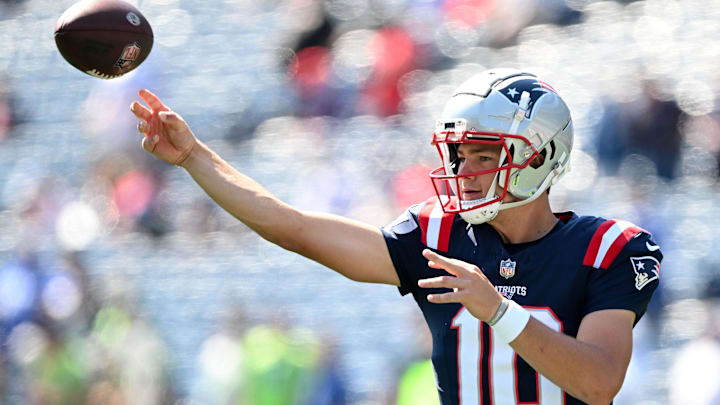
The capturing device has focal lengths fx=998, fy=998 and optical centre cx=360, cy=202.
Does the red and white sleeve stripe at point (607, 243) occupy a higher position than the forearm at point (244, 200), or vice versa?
the red and white sleeve stripe at point (607, 243)

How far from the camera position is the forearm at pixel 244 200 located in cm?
277

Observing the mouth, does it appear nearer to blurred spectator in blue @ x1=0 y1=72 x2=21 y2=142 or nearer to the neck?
the neck

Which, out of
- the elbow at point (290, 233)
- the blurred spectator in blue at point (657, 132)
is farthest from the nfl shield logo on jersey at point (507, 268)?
the blurred spectator in blue at point (657, 132)

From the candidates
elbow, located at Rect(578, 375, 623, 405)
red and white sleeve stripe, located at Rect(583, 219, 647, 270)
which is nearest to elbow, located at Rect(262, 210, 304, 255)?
red and white sleeve stripe, located at Rect(583, 219, 647, 270)

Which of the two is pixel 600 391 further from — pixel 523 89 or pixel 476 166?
pixel 523 89

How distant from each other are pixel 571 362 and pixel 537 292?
1.13 ft

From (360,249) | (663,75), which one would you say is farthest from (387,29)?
(360,249)

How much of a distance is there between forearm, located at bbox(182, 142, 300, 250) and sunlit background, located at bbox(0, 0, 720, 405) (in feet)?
11.4

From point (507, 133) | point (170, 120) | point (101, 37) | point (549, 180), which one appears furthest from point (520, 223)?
point (101, 37)

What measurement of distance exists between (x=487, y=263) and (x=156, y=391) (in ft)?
16.6

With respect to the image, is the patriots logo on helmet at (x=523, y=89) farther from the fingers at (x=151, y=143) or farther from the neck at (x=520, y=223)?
the fingers at (x=151, y=143)

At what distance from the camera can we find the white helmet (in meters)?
2.72

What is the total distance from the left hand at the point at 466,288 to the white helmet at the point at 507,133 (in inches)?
17.0

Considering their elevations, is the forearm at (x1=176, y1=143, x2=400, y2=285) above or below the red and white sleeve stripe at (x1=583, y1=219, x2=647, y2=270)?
below
